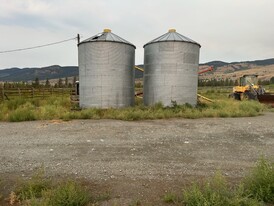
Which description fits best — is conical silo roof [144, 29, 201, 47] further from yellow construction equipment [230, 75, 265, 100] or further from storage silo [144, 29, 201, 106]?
yellow construction equipment [230, 75, 265, 100]

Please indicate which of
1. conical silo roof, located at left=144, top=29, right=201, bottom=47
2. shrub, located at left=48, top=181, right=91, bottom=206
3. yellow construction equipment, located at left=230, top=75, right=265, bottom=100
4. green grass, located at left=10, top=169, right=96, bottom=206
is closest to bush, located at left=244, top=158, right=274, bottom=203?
green grass, located at left=10, top=169, right=96, bottom=206

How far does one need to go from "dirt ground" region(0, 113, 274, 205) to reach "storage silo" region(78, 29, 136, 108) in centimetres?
429

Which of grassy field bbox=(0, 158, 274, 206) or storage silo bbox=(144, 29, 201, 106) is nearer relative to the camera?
grassy field bbox=(0, 158, 274, 206)

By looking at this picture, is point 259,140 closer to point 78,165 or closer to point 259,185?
point 259,185

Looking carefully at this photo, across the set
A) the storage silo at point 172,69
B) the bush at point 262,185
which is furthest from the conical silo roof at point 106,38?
the bush at point 262,185

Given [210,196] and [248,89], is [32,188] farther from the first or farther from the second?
[248,89]

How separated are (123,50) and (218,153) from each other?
30.4 ft

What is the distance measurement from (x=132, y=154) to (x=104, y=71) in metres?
8.19

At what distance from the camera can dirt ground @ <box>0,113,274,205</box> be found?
4.16 m

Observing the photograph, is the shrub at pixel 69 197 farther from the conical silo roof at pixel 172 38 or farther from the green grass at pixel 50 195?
the conical silo roof at pixel 172 38

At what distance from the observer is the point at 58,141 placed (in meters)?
6.99

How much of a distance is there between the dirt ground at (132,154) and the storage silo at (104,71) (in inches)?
169

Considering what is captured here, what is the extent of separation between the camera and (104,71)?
43.4ft

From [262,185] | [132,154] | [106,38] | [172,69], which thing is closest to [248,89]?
[172,69]
